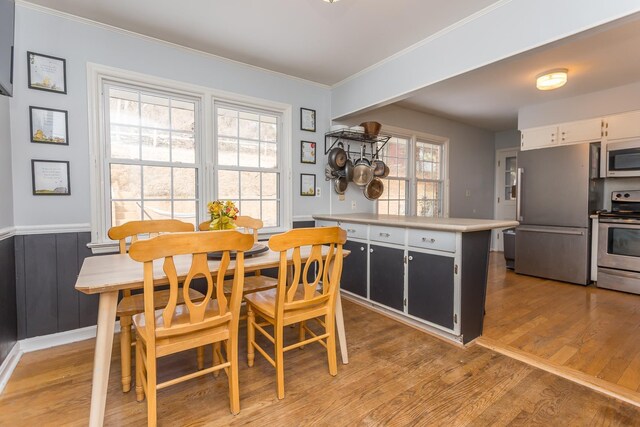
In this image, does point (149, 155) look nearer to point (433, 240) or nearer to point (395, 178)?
point (433, 240)

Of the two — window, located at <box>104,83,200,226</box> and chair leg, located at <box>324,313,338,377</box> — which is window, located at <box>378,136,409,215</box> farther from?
chair leg, located at <box>324,313,338,377</box>

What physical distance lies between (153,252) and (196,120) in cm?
205

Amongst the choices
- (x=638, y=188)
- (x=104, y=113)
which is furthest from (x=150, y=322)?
(x=638, y=188)

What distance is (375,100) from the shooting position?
3.25 metres

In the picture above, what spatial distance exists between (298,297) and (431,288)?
1.14 meters

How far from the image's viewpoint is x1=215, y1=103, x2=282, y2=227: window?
320 cm

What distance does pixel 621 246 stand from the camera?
12.1 feet

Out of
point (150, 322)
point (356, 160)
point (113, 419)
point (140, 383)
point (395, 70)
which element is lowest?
point (113, 419)

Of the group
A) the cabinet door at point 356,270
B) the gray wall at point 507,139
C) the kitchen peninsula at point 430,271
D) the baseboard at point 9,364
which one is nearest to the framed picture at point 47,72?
the baseboard at point 9,364

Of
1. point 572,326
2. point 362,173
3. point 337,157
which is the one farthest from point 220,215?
point 572,326

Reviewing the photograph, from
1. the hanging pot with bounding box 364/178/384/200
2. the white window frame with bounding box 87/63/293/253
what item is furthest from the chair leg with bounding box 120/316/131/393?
the hanging pot with bounding box 364/178/384/200

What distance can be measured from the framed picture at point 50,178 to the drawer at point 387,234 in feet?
8.46

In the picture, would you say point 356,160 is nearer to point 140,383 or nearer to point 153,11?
point 153,11

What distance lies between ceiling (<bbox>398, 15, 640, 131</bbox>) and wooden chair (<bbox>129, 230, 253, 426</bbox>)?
2.29m
